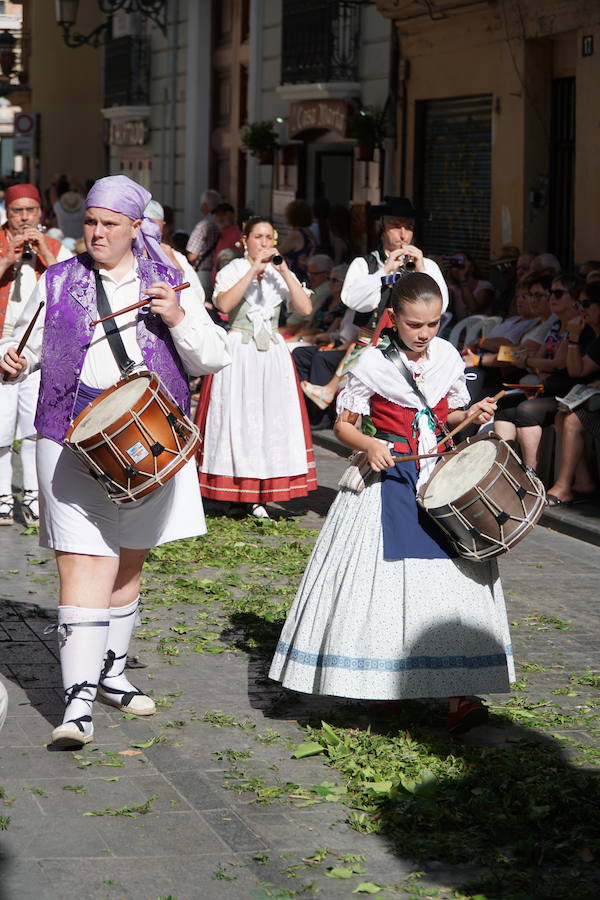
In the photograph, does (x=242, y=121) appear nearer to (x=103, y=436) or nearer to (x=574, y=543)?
(x=574, y=543)

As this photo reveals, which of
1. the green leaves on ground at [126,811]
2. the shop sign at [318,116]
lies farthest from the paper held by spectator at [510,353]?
the shop sign at [318,116]

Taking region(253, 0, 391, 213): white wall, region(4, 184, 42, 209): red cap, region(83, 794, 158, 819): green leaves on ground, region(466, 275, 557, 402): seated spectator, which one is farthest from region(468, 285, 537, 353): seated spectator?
region(253, 0, 391, 213): white wall

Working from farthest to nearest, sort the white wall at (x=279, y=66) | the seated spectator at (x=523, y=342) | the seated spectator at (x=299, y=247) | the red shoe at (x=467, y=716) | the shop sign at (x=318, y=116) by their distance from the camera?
the shop sign at (x=318, y=116), the white wall at (x=279, y=66), the seated spectator at (x=299, y=247), the seated spectator at (x=523, y=342), the red shoe at (x=467, y=716)

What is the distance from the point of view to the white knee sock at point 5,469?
31.7ft

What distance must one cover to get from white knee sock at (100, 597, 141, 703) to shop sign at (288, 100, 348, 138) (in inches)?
621

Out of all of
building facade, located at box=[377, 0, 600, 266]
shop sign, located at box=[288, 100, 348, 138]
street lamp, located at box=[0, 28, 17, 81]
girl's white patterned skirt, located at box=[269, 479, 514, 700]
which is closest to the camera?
girl's white patterned skirt, located at box=[269, 479, 514, 700]

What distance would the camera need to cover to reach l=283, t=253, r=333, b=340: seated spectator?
16.2 meters

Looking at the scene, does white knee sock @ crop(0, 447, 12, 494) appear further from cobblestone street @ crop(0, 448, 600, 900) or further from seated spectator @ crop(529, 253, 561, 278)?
seated spectator @ crop(529, 253, 561, 278)

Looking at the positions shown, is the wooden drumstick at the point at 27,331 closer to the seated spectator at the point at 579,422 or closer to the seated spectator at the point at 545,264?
the seated spectator at the point at 579,422

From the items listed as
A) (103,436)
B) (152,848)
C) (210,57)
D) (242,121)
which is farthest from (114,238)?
(210,57)

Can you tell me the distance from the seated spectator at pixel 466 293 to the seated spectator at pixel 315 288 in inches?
70.8

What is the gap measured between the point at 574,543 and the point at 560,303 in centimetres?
221

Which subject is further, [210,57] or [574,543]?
[210,57]

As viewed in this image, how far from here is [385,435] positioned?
18.7ft
